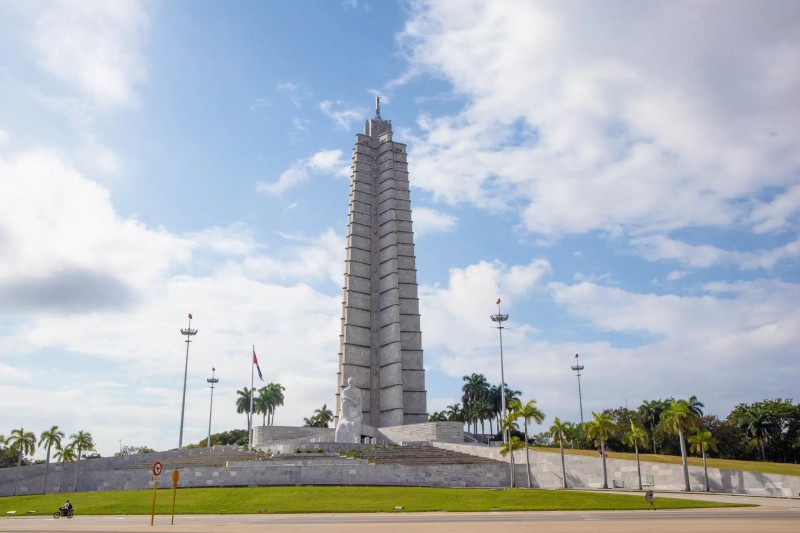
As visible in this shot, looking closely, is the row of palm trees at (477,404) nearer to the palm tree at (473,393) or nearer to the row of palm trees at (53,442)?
the palm tree at (473,393)

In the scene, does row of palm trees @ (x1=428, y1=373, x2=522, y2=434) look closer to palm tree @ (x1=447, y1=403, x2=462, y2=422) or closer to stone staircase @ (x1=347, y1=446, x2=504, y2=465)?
palm tree @ (x1=447, y1=403, x2=462, y2=422)

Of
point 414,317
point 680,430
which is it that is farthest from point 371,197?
point 680,430

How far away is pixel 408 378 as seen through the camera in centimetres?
6925

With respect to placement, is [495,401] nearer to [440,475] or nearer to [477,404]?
[477,404]

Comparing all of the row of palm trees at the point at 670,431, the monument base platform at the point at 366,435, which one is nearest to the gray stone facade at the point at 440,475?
the row of palm trees at the point at 670,431

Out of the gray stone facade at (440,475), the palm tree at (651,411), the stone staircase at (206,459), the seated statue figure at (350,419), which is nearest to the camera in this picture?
the gray stone facade at (440,475)

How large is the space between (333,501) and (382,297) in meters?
43.9

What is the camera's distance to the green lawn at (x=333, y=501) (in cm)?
2733

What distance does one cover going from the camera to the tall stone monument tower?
2724 inches

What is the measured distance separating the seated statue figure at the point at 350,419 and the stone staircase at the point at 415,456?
4314mm

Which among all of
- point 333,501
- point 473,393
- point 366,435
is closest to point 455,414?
point 473,393

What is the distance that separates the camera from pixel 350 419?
56562mm

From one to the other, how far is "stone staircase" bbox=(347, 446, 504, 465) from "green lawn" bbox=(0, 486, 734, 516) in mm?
8565

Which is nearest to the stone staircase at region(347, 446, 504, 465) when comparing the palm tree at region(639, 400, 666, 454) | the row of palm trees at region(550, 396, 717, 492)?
the row of palm trees at region(550, 396, 717, 492)
